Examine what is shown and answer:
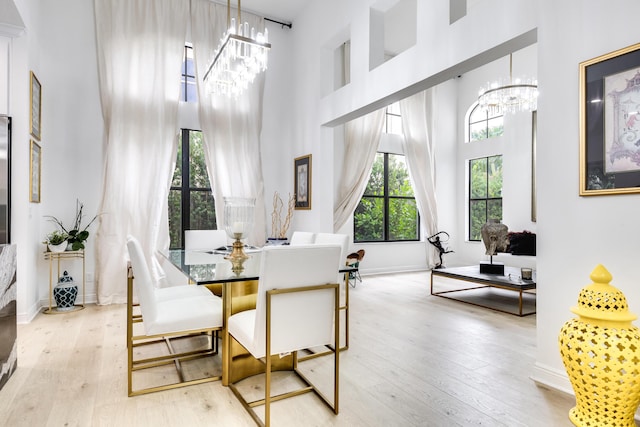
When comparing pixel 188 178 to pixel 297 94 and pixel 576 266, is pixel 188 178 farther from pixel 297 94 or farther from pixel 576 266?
pixel 576 266

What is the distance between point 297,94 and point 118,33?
2.40 m

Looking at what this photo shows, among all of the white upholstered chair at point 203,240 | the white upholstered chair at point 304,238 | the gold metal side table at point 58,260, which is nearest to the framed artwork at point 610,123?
the white upholstered chair at point 304,238

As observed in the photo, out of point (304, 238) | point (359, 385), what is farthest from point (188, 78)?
point (359, 385)

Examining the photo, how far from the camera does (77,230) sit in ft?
14.1

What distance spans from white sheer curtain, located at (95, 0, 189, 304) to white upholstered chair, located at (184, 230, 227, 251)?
3.91 ft

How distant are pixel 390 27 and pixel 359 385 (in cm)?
523

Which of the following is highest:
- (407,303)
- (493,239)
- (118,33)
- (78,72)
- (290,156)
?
(118,33)

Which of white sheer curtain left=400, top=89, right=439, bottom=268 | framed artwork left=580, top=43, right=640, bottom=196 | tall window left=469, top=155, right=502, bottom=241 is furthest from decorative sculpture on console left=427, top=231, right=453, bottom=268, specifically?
framed artwork left=580, top=43, right=640, bottom=196

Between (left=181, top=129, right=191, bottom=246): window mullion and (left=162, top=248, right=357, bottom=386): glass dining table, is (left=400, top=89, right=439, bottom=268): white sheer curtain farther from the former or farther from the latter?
(left=162, top=248, right=357, bottom=386): glass dining table

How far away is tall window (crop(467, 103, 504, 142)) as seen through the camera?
6898 millimetres

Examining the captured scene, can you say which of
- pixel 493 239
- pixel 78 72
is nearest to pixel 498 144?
pixel 493 239

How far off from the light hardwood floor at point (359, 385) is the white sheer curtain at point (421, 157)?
3364 millimetres

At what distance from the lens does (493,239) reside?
479 centimetres

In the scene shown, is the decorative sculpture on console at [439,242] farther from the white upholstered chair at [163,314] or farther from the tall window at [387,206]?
the white upholstered chair at [163,314]
